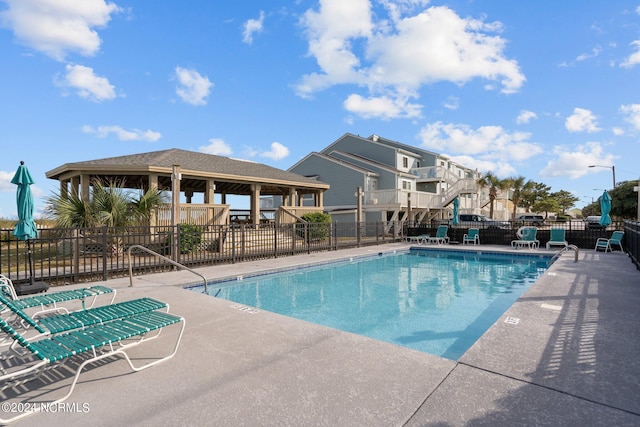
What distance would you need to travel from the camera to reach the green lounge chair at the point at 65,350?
2.67 meters

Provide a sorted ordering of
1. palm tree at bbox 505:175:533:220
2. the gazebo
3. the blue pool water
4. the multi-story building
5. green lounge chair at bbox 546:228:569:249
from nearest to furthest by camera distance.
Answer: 1. the blue pool water
2. the gazebo
3. green lounge chair at bbox 546:228:569:249
4. the multi-story building
5. palm tree at bbox 505:175:533:220

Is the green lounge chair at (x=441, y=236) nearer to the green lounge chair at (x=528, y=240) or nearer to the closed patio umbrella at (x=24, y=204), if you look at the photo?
the green lounge chair at (x=528, y=240)

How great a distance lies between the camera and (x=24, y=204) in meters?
6.77

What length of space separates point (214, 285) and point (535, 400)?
7.62 metres

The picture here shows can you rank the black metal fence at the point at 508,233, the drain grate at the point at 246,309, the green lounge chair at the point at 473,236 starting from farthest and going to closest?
1. the green lounge chair at the point at 473,236
2. the black metal fence at the point at 508,233
3. the drain grate at the point at 246,309

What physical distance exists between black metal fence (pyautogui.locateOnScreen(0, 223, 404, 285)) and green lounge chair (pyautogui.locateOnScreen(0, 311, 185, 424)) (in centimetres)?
415

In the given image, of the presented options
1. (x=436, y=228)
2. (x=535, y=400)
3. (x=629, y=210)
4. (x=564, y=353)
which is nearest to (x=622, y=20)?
(x=436, y=228)

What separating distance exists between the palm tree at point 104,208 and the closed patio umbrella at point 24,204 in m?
4.33

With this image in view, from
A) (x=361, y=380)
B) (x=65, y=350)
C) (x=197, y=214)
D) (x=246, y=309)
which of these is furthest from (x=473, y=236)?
(x=65, y=350)

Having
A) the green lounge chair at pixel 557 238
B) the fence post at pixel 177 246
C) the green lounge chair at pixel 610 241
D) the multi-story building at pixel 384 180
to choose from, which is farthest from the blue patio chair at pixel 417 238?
the fence post at pixel 177 246

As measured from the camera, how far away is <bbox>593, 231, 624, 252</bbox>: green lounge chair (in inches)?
560

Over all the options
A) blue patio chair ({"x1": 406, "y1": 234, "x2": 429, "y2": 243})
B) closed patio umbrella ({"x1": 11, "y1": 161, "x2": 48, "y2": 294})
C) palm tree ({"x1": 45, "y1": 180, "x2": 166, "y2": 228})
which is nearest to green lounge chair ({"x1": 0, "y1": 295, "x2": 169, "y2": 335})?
closed patio umbrella ({"x1": 11, "y1": 161, "x2": 48, "y2": 294})

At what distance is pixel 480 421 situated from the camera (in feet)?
8.09

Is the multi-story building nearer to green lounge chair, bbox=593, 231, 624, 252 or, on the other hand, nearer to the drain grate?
green lounge chair, bbox=593, 231, 624, 252
